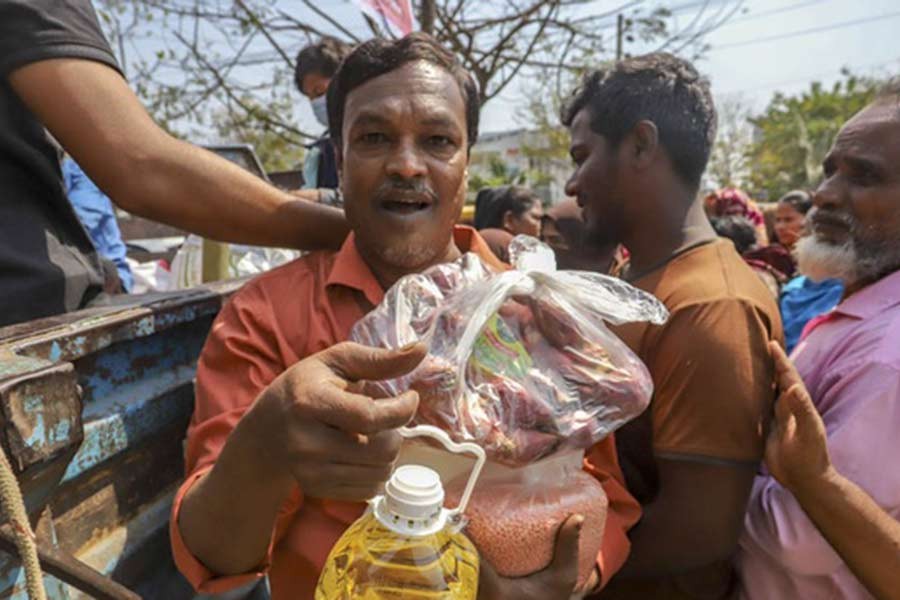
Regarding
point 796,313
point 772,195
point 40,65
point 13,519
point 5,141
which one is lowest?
point 772,195

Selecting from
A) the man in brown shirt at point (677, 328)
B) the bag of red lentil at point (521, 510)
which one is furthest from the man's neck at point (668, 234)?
the bag of red lentil at point (521, 510)

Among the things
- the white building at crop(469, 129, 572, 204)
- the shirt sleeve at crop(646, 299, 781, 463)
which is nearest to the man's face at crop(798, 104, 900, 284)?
the shirt sleeve at crop(646, 299, 781, 463)

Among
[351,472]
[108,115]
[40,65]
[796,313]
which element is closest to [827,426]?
[351,472]

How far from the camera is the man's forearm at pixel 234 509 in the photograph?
3.11 feet

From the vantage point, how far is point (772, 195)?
33625mm

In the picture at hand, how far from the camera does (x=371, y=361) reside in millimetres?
874

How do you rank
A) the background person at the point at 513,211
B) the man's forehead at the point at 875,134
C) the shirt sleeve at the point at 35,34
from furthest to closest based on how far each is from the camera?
the background person at the point at 513,211
the man's forehead at the point at 875,134
the shirt sleeve at the point at 35,34

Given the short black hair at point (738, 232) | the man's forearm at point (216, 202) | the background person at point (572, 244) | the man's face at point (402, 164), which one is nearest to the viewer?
the man's forearm at point (216, 202)

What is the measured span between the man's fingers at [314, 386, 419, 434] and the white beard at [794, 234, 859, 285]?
1426 mm

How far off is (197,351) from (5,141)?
642 millimetres

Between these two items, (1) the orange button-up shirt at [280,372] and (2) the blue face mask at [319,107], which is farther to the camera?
(2) the blue face mask at [319,107]

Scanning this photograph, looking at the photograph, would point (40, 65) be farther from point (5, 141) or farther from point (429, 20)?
point (429, 20)

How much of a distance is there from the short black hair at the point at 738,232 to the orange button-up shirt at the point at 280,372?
12.3ft

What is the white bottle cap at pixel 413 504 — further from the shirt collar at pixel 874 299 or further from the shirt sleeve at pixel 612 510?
the shirt collar at pixel 874 299
